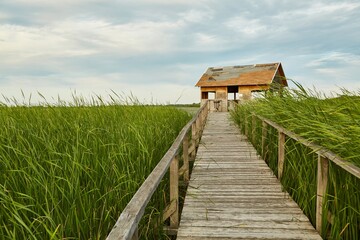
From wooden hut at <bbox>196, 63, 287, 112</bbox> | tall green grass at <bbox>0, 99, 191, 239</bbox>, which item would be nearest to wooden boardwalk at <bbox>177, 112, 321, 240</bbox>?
tall green grass at <bbox>0, 99, 191, 239</bbox>

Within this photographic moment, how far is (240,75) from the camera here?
23.9 m

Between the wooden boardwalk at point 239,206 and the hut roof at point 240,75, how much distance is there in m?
17.9

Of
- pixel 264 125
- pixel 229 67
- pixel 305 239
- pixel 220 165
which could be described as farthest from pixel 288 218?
pixel 229 67

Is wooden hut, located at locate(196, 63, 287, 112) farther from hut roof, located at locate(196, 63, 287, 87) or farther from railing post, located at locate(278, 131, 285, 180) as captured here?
railing post, located at locate(278, 131, 285, 180)

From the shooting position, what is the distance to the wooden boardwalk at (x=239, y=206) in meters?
2.89

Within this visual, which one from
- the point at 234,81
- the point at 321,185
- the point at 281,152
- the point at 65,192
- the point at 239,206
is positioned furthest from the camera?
the point at 234,81

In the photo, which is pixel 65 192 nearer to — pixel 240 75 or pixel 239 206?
pixel 239 206

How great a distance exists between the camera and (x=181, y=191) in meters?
4.74

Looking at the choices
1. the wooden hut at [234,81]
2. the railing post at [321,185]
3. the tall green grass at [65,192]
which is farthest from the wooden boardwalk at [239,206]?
the wooden hut at [234,81]

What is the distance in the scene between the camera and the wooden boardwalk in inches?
114

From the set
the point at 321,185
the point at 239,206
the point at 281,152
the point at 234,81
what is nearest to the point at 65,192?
the point at 239,206

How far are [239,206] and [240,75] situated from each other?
21167mm

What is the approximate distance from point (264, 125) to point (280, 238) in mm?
3315

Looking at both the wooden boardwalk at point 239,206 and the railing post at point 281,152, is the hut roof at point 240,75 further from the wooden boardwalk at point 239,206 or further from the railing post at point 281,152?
the railing post at point 281,152
